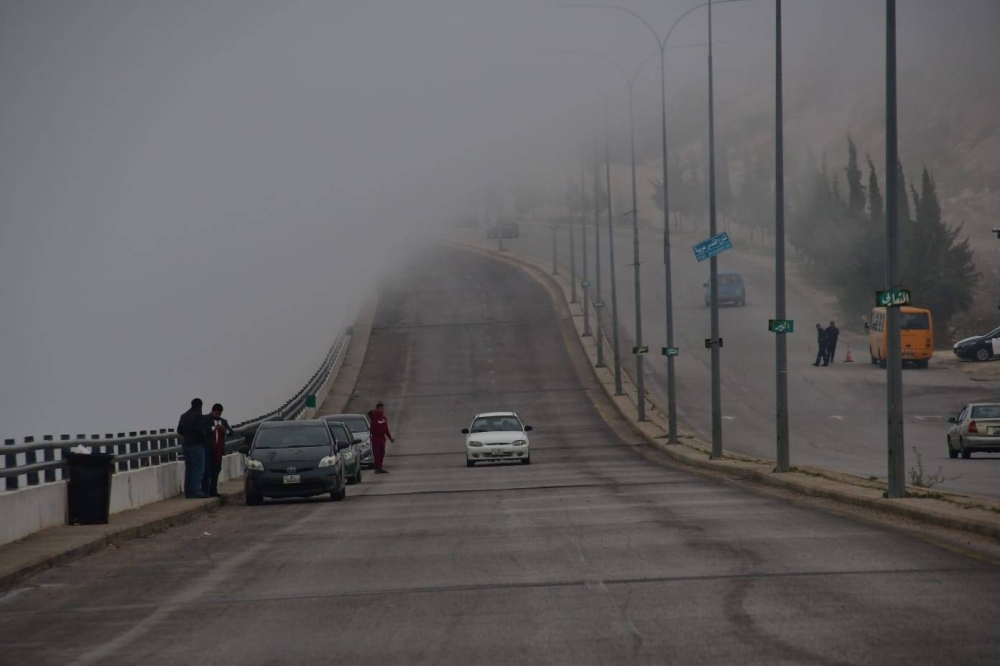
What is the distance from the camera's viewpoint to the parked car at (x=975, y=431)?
3672 cm

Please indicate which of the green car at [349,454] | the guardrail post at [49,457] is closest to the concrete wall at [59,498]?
the guardrail post at [49,457]

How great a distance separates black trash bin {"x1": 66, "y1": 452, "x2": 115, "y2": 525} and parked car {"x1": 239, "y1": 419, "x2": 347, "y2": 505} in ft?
22.1

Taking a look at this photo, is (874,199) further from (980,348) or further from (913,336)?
(913,336)

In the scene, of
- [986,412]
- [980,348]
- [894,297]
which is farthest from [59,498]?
[980,348]

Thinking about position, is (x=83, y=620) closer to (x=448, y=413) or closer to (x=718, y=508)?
(x=718, y=508)

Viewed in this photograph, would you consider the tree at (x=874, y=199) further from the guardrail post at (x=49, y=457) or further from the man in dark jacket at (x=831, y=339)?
the guardrail post at (x=49, y=457)

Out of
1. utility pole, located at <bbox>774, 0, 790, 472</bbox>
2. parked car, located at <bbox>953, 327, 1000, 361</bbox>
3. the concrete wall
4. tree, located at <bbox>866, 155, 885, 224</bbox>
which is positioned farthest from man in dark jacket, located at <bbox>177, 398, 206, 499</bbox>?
tree, located at <bbox>866, 155, 885, 224</bbox>

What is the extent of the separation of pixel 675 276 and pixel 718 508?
3707 inches

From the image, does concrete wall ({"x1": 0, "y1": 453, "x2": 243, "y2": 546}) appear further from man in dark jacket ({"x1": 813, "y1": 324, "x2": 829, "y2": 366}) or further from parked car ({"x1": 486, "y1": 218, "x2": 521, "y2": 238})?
parked car ({"x1": 486, "y1": 218, "x2": 521, "y2": 238})

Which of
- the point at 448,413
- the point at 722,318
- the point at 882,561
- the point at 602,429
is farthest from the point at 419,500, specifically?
the point at 722,318

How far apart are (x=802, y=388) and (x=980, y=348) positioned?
1438cm

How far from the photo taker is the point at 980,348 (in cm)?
7219

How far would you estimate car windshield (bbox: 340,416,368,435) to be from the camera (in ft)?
144

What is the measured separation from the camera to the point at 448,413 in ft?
205
